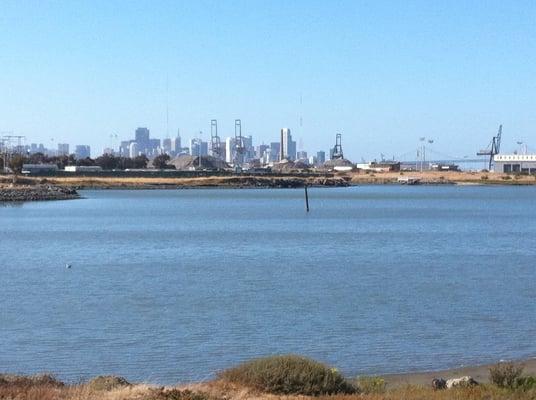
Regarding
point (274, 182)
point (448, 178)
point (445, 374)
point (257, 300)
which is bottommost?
point (448, 178)

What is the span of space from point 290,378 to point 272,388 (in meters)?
0.21

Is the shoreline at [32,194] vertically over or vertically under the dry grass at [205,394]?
under

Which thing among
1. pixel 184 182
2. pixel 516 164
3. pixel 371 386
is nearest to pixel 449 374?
pixel 371 386

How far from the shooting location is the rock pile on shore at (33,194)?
91.4m

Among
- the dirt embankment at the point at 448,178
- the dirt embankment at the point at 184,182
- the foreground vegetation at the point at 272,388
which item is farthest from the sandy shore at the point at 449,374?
the dirt embankment at the point at 448,178

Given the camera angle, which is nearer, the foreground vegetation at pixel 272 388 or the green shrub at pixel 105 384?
the foreground vegetation at pixel 272 388

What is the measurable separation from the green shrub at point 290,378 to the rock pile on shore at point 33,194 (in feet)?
276

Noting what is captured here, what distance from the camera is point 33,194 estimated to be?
9294 centimetres

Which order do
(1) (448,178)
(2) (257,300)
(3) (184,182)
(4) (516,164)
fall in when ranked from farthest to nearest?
1. (4) (516,164)
2. (1) (448,178)
3. (3) (184,182)
4. (2) (257,300)

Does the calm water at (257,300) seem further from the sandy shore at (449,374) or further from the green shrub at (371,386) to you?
the green shrub at (371,386)

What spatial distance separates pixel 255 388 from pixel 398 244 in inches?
1238

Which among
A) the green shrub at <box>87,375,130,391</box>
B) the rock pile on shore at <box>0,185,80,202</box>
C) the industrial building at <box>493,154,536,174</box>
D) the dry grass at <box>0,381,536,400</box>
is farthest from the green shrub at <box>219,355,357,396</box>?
the industrial building at <box>493,154,536,174</box>

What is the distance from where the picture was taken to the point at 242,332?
17.6 m

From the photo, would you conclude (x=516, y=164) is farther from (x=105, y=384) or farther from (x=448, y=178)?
(x=105, y=384)
